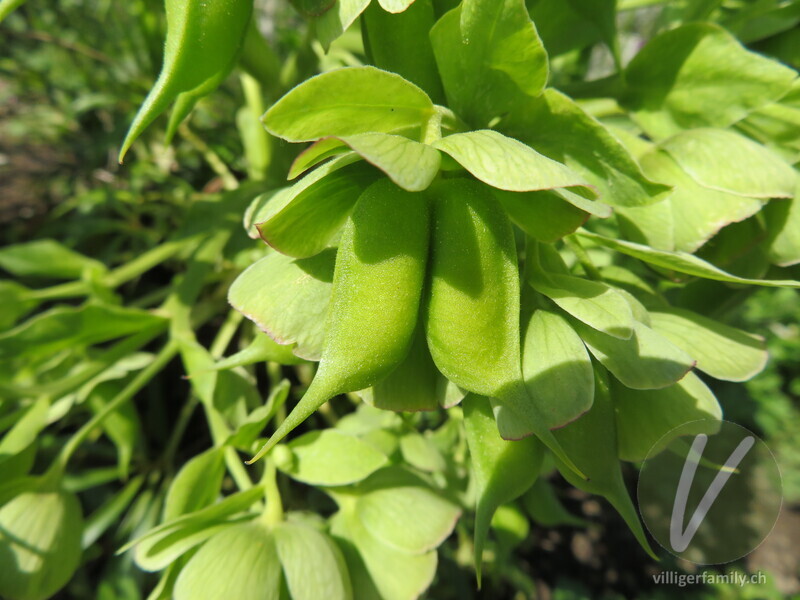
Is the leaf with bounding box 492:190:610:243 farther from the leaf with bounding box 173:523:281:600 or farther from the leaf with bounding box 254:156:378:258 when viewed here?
the leaf with bounding box 173:523:281:600

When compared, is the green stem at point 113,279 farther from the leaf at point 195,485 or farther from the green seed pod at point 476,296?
the green seed pod at point 476,296

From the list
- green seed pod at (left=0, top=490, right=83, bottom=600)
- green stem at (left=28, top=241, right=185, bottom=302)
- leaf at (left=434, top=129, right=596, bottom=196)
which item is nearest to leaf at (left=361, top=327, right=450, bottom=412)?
leaf at (left=434, top=129, right=596, bottom=196)

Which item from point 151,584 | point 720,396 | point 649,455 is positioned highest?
point 649,455

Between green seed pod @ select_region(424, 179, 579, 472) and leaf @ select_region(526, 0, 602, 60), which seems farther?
leaf @ select_region(526, 0, 602, 60)

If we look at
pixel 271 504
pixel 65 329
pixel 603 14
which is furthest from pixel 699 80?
pixel 65 329

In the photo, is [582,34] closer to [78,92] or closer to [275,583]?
[275,583]

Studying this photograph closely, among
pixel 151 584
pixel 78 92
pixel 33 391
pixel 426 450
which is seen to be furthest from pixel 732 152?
pixel 78 92
